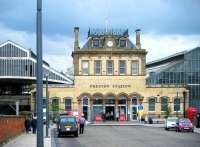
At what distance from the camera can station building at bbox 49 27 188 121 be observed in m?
94.8

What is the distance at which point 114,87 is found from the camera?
9544 cm

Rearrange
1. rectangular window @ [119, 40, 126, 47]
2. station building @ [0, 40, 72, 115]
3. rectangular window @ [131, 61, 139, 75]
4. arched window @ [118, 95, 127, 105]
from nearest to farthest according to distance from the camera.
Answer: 1. arched window @ [118, 95, 127, 105]
2. rectangular window @ [131, 61, 139, 75]
3. rectangular window @ [119, 40, 126, 47]
4. station building @ [0, 40, 72, 115]

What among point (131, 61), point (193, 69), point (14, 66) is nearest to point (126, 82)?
point (131, 61)

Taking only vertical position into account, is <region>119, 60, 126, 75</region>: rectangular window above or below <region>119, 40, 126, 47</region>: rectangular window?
below

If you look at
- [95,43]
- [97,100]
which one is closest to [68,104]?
[97,100]

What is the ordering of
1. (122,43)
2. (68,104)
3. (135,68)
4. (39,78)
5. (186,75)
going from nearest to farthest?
(39,78) → (68,104) → (135,68) → (122,43) → (186,75)

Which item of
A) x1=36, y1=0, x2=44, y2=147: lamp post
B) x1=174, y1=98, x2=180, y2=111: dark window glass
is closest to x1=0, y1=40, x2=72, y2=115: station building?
x1=174, y1=98, x2=180, y2=111: dark window glass

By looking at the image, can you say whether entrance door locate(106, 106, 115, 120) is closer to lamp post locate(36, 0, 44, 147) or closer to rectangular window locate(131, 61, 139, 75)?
rectangular window locate(131, 61, 139, 75)

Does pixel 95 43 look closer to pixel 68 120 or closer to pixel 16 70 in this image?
pixel 16 70

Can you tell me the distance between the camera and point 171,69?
98312 millimetres

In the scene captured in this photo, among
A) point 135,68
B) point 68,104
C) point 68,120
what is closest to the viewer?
point 68,120

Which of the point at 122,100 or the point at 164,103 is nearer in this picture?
the point at 164,103

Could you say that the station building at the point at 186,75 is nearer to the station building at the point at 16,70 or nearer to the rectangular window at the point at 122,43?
the rectangular window at the point at 122,43

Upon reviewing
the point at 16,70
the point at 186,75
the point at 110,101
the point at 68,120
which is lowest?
the point at 68,120
